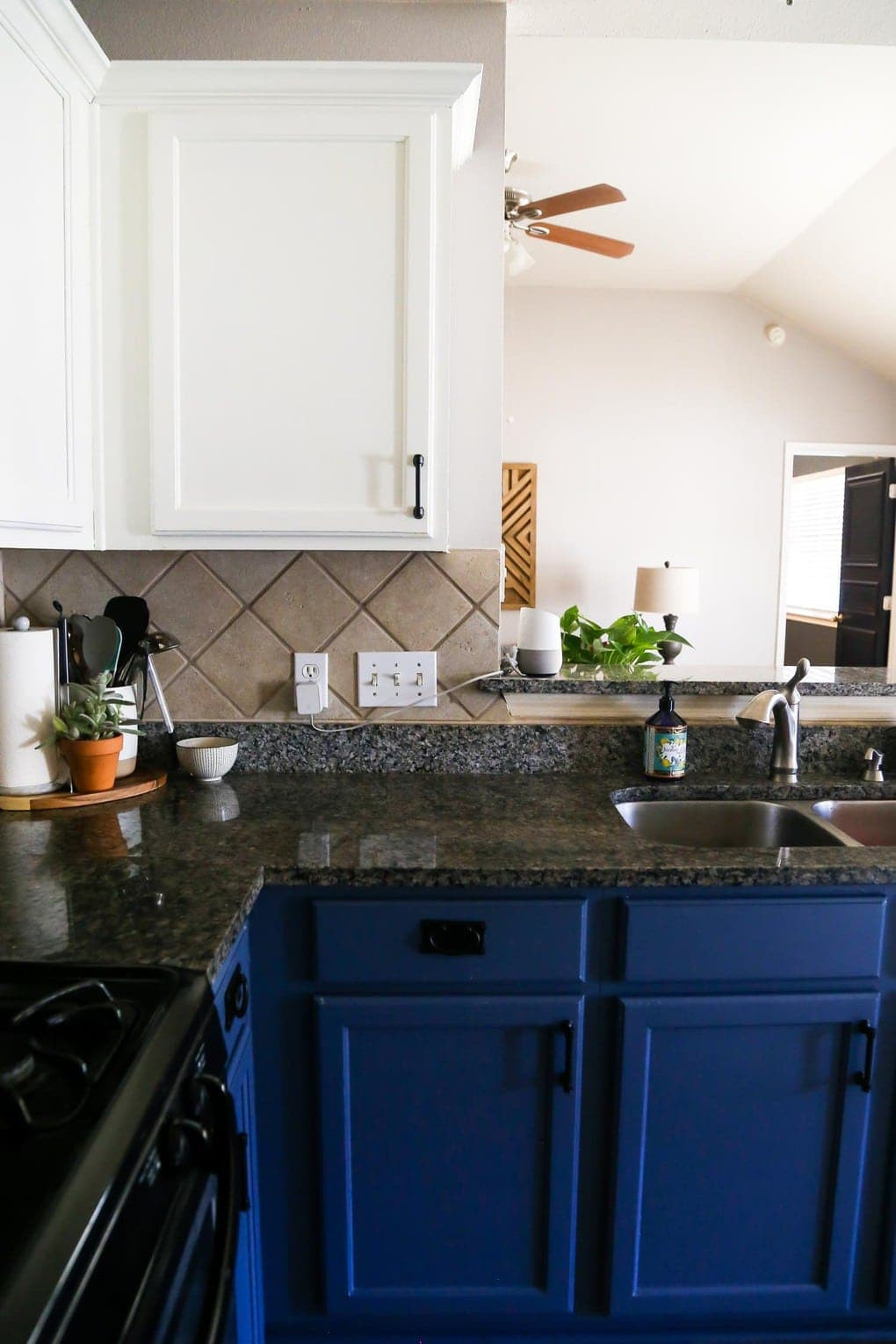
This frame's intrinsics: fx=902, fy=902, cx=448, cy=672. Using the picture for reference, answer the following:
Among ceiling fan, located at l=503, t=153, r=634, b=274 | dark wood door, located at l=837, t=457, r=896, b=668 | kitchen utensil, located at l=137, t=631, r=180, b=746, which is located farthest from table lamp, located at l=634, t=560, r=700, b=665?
kitchen utensil, located at l=137, t=631, r=180, b=746

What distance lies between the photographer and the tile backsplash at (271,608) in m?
1.85

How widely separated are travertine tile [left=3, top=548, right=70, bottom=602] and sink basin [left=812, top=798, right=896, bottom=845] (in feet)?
5.31

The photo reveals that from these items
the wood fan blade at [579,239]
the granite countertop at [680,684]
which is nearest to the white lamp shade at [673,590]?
the wood fan blade at [579,239]

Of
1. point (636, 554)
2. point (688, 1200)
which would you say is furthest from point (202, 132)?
point (636, 554)

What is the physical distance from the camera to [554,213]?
323 centimetres

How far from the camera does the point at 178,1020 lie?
0.90 meters

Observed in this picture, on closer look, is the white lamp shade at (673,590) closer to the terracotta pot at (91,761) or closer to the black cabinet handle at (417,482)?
the black cabinet handle at (417,482)

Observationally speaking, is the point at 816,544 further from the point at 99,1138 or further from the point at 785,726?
the point at 99,1138

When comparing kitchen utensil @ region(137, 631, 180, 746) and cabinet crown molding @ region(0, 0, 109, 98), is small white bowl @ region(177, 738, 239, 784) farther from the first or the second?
cabinet crown molding @ region(0, 0, 109, 98)

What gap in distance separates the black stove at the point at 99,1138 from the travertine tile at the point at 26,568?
41.4 inches

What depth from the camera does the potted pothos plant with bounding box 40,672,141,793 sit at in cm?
164

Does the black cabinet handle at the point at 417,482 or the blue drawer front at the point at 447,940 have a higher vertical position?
the black cabinet handle at the point at 417,482

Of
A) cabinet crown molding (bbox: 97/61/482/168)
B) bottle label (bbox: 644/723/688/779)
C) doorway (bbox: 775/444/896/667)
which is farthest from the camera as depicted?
doorway (bbox: 775/444/896/667)

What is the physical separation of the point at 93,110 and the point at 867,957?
1882 millimetres
